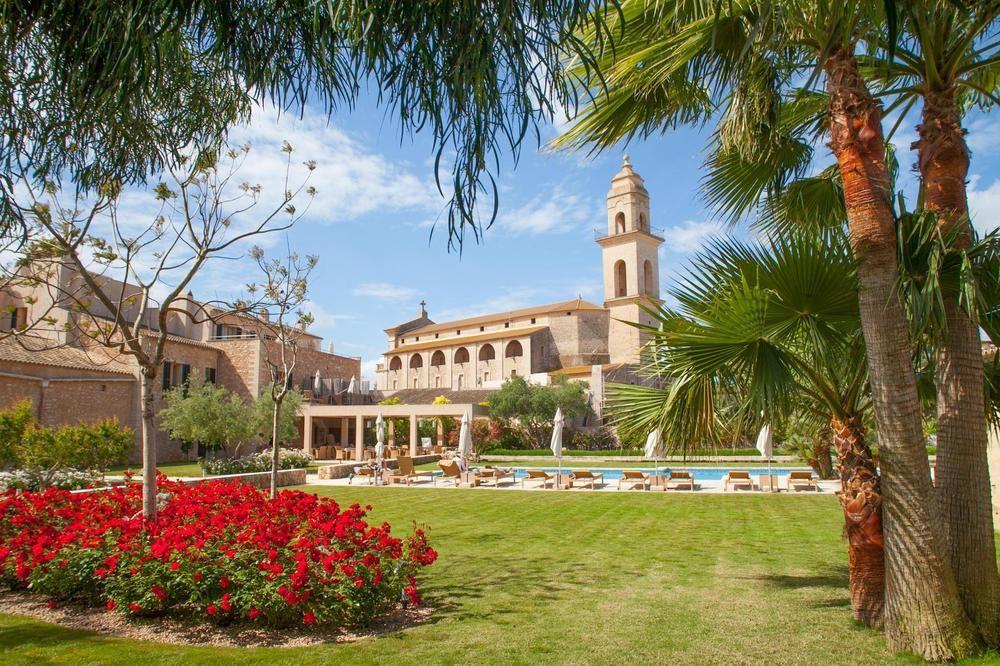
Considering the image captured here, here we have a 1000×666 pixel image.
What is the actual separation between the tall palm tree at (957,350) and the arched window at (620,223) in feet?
159

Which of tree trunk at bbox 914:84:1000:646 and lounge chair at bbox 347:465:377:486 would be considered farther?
lounge chair at bbox 347:465:377:486

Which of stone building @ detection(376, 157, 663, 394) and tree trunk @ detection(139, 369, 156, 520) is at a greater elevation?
stone building @ detection(376, 157, 663, 394)

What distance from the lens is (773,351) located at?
188 inches

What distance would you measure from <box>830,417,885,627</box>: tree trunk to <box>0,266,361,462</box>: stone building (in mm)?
14471

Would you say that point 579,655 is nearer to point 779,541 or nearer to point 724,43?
point 724,43

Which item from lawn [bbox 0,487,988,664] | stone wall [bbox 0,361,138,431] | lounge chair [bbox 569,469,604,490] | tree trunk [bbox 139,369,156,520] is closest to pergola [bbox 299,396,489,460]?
stone wall [bbox 0,361,138,431]

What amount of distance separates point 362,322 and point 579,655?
6.33m

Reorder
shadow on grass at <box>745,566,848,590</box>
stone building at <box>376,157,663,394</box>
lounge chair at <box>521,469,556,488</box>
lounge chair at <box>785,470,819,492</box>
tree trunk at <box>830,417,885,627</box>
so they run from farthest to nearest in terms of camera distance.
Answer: stone building at <box>376,157,663,394</box> → lounge chair at <box>521,469,556,488</box> → lounge chair at <box>785,470,819,492</box> → shadow on grass at <box>745,566,848,590</box> → tree trunk at <box>830,417,885,627</box>

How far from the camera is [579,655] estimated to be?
4.76m

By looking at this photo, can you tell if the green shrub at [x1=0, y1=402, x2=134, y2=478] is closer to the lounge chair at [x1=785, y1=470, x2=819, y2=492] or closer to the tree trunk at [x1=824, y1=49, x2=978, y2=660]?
the tree trunk at [x1=824, y1=49, x2=978, y2=660]

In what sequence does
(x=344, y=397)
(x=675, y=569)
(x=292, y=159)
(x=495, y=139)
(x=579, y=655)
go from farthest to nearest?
(x=344, y=397), (x=292, y=159), (x=675, y=569), (x=579, y=655), (x=495, y=139)

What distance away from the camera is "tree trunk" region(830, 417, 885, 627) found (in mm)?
4863

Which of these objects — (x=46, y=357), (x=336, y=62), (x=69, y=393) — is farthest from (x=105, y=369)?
(x=336, y=62)

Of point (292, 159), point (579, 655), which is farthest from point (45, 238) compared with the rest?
point (579, 655)
